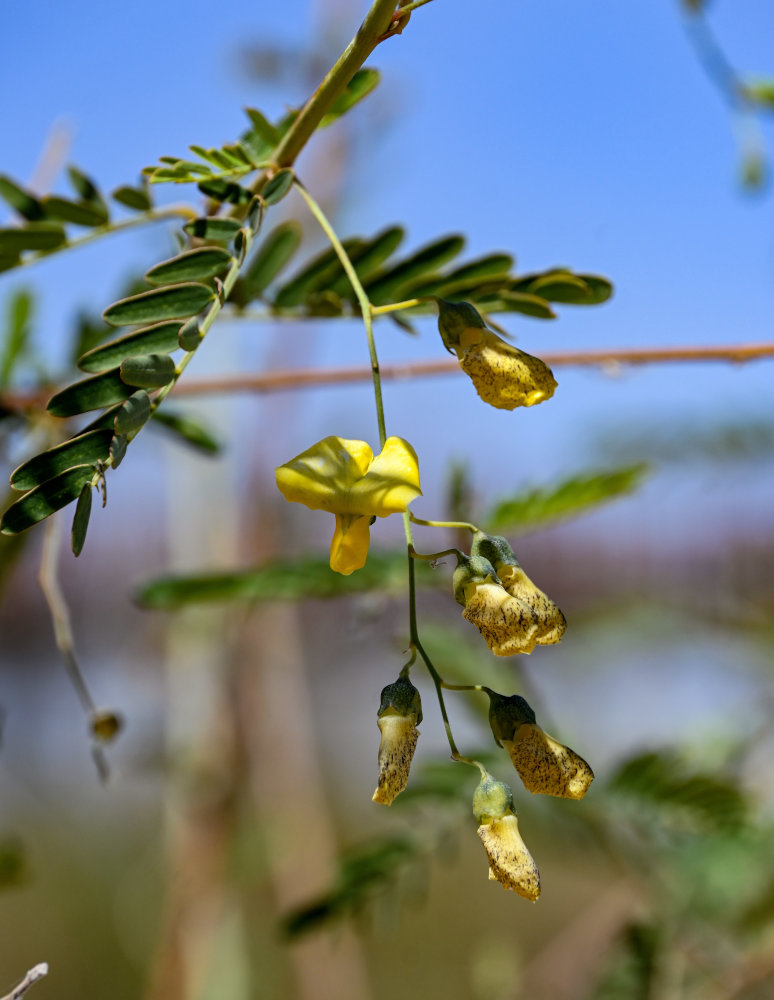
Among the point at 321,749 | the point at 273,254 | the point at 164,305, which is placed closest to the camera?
the point at 164,305

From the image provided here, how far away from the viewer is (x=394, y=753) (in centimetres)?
34

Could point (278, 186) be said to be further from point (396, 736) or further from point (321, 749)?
point (321, 749)

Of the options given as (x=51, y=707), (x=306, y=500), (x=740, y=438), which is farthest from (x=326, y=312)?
(x=51, y=707)

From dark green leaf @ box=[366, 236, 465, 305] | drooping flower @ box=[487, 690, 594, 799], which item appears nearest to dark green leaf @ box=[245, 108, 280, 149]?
dark green leaf @ box=[366, 236, 465, 305]

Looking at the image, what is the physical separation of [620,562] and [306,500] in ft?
7.30

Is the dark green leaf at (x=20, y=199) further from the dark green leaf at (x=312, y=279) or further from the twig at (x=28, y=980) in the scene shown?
the twig at (x=28, y=980)

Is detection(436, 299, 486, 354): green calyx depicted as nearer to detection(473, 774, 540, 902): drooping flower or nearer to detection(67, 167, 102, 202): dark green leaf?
detection(473, 774, 540, 902): drooping flower

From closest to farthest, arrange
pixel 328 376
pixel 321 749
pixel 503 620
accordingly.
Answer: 1. pixel 503 620
2. pixel 328 376
3. pixel 321 749

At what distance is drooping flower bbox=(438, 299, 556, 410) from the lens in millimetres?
369

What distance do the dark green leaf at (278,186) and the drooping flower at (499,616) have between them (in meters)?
0.24

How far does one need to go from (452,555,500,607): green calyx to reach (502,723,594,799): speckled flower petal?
0.21 ft

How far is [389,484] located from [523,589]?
7cm

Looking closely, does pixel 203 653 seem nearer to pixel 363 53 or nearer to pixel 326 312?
pixel 326 312

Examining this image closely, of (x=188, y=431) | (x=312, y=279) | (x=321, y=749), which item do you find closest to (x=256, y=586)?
(x=188, y=431)
